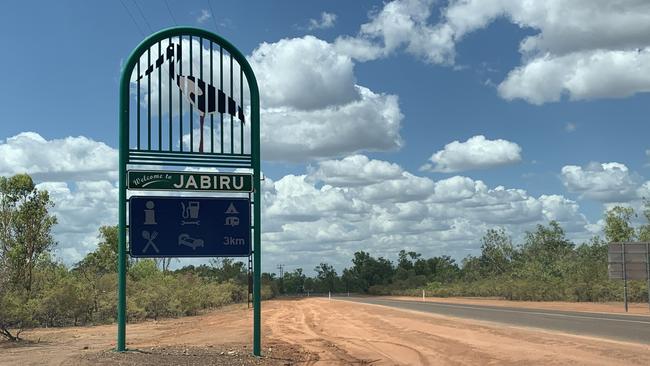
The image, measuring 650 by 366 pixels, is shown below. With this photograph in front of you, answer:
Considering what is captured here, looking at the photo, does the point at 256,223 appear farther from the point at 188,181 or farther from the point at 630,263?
the point at 630,263

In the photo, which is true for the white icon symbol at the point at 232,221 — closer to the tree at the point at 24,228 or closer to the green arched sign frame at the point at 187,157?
the green arched sign frame at the point at 187,157

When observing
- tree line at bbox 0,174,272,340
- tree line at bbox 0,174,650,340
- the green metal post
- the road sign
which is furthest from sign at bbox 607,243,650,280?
the green metal post

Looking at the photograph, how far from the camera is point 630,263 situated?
35.7 metres

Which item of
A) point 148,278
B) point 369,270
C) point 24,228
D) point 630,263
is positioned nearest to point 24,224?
point 24,228

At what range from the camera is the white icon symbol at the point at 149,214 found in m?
14.1

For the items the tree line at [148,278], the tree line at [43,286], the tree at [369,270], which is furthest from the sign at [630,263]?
the tree at [369,270]

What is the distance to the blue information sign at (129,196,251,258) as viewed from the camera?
551 inches

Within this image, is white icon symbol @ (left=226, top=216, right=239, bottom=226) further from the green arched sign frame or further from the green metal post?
the green metal post

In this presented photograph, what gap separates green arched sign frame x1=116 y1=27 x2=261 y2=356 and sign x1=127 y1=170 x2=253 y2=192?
187 mm

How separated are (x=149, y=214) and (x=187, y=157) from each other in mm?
1412

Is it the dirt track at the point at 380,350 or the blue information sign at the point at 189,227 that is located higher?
the blue information sign at the point at 189,227

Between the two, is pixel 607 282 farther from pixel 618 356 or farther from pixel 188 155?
pixel 188 155

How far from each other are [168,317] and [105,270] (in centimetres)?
740

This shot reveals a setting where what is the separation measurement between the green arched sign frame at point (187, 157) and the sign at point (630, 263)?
27.1m
